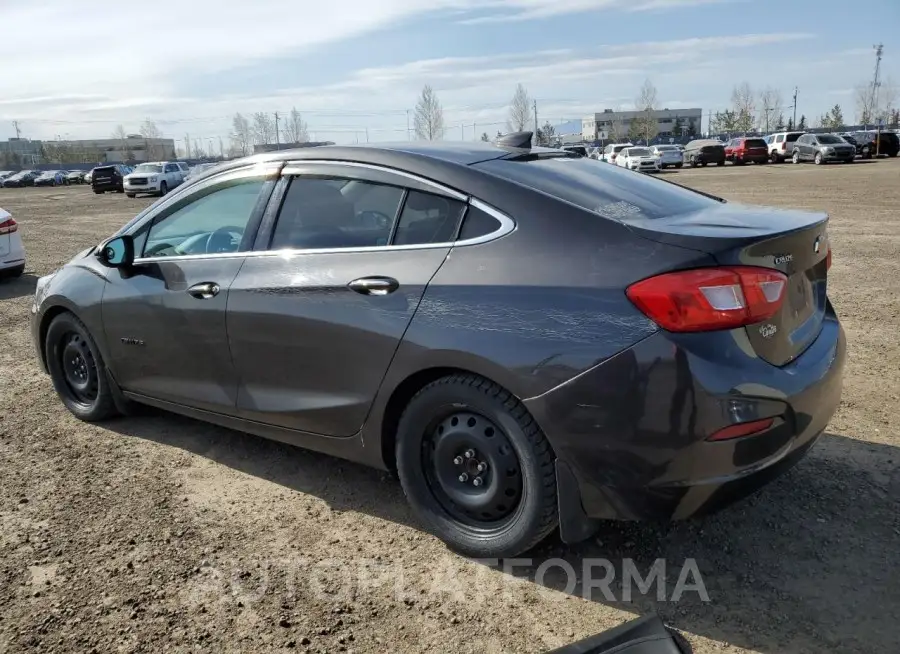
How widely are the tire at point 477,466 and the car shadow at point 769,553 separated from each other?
228 mm

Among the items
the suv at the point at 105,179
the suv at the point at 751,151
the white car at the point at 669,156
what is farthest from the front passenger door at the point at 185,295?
the suv at the point at 751,151

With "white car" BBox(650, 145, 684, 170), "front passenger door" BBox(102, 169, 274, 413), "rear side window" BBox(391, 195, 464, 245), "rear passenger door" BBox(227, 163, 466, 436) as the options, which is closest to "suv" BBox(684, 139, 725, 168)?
"white car" BBox(650, 145, 684, 170)

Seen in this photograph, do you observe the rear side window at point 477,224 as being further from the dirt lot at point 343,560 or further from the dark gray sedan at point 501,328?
the dirt lot at point 343,560

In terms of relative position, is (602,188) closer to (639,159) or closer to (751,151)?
(639,159)

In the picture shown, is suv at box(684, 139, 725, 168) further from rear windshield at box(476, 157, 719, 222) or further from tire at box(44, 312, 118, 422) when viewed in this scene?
tire at box(44, 312, 118, 422)

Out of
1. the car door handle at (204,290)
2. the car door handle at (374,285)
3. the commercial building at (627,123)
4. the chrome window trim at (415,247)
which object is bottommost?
the commercial building at (627,123)

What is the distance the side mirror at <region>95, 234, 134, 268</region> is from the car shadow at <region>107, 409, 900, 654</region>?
4.22 ft

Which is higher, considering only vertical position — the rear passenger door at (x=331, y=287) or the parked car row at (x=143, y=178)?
the rear passenger door at (x=331, y=287)

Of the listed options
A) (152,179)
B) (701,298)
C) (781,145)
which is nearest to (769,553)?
(701,298)

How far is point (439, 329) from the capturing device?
2820 mm

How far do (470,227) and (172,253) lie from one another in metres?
1.91

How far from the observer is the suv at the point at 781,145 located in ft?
141

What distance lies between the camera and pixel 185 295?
147 inches

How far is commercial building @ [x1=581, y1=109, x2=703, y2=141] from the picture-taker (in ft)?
421
